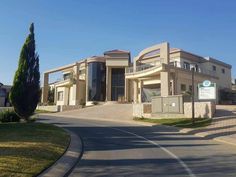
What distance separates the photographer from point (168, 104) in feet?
112

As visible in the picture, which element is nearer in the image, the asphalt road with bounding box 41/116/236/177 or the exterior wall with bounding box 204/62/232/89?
the asphalt road with bounding box 41/116/236/177

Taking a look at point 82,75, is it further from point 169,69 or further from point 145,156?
point 145,156

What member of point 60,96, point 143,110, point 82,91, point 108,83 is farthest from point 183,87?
point 60,96

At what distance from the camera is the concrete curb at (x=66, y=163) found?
8859 millimetres

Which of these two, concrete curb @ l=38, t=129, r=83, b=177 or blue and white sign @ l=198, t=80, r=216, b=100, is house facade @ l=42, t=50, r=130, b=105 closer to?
blue and white sign @ l=198, t=80, r=216, b=100

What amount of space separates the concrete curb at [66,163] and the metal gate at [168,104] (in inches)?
791

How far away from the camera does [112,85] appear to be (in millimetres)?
62562

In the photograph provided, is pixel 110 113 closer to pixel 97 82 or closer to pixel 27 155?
pixel 97 82

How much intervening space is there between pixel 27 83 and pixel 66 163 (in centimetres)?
1490

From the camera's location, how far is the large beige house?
149 ft

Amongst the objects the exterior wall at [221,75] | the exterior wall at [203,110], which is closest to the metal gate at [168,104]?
the exterior wall at [203,110]

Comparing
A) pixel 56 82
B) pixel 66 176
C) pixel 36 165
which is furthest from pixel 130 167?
pixel 56 82

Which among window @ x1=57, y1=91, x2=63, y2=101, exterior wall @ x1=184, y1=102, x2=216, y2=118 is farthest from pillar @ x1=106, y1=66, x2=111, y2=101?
exterior wall @ x1=184, y1=102, x2=216, y2=118

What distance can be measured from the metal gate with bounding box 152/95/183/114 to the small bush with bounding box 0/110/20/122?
15330 millimetres
